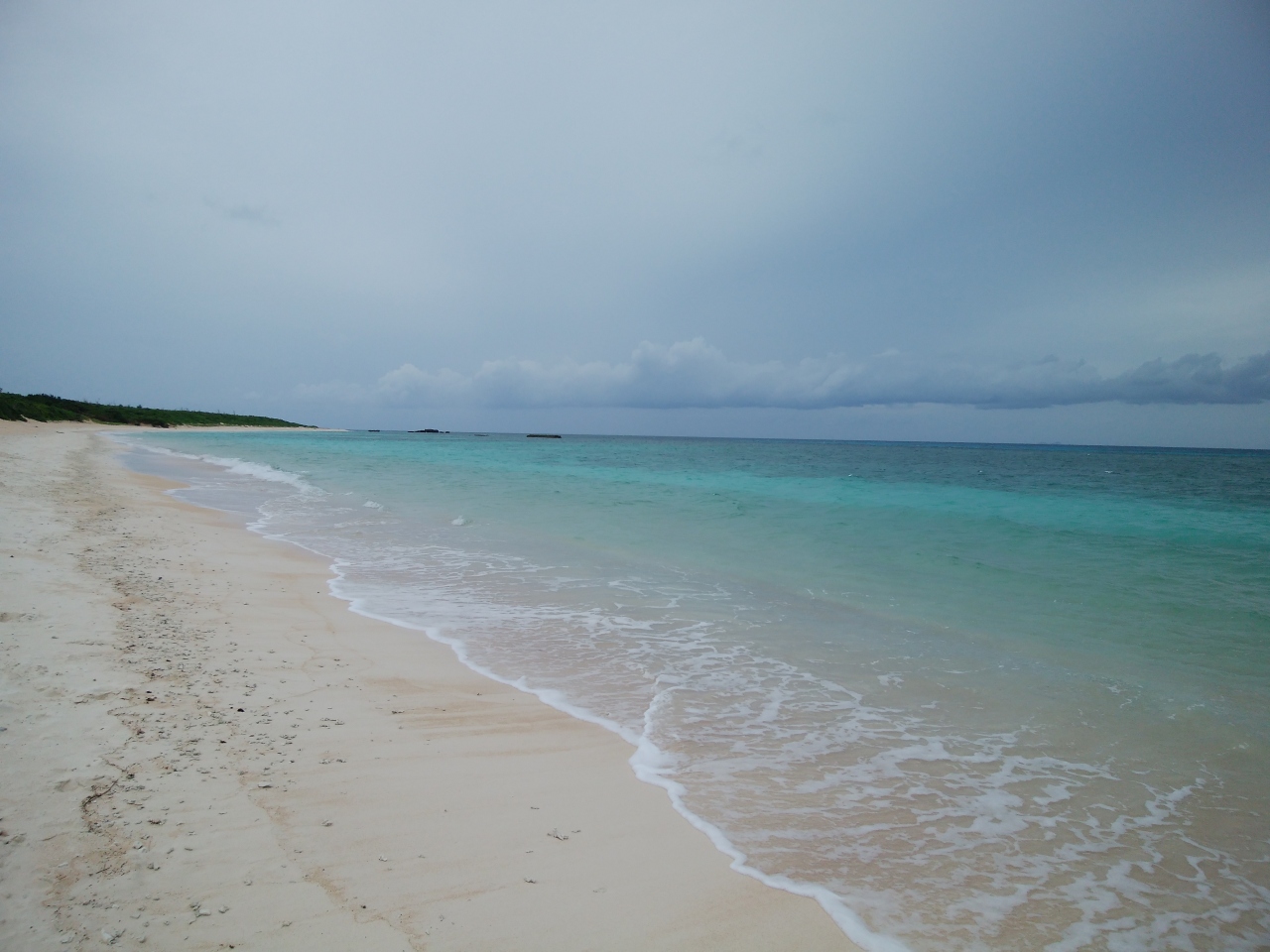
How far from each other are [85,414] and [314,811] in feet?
255

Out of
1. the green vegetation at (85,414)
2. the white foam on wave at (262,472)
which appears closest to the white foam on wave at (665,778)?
the white foam on wave at (262,472)

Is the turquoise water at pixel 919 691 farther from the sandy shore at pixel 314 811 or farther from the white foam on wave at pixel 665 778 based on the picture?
the sandy shore at pixel 314 811

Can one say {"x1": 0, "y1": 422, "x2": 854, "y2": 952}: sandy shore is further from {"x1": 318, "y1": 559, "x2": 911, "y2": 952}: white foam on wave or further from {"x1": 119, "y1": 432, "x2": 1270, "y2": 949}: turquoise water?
{"x1": 119, "y1": 432, "x2": 1270, "y2": 949}: turquoise water

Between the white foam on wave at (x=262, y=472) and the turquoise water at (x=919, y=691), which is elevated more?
the white foam on wave at (x=262, y=472)

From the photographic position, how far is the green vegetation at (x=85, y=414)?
44000 millimetres

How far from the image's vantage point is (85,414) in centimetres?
5962

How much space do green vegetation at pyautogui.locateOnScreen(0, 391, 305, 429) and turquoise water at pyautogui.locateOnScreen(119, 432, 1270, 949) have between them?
45591mm

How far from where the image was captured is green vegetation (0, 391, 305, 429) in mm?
44000

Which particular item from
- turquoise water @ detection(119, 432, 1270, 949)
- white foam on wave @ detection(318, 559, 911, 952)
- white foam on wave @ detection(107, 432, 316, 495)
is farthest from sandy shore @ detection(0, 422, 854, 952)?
white foam on wave @ detection(107, 432, 316, 495)

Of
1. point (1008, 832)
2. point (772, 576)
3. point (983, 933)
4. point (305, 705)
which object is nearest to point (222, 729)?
point (305, 705)

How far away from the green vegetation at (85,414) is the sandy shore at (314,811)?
49659mm

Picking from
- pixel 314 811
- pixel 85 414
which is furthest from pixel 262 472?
pixel 85 414

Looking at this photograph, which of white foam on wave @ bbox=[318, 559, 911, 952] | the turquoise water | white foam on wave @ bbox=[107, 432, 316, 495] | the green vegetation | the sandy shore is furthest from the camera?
the green vegetation

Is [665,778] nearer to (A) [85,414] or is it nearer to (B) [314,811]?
(B) [314,811]
